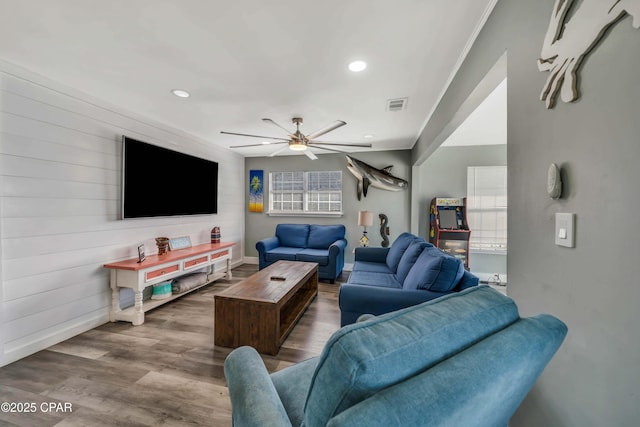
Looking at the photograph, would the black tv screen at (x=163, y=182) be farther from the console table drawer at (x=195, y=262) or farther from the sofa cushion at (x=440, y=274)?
the sofa cushion at (x=440, y=274)

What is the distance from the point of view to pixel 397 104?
2.89 m

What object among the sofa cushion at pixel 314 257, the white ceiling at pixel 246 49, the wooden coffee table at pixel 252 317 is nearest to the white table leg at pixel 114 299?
the wooden coffee table at pixel 252 317

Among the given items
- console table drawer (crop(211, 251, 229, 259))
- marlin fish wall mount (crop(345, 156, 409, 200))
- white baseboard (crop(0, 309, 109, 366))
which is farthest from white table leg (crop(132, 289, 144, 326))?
marlin fish wall mount (crop(345, 156, 409, 200))

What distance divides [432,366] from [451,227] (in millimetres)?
4625

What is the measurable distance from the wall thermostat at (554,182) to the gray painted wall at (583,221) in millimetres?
25

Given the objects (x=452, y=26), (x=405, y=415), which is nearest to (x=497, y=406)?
(x=405, y=415)

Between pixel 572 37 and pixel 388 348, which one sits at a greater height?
pixel 572 37

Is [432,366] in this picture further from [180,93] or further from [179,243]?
[179,243]

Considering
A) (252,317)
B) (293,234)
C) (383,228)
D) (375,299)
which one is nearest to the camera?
(375,299)

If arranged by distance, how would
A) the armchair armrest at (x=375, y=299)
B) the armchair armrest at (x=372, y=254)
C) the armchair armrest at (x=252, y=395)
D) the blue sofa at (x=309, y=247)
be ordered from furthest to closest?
1. the blue sofa at (x=309, y=247)
2. the armchair armrest at (x=372, y=254)
3. the armchair armrest at (x=375, y=299)
4. the armchair armrest at (x=252, y=395)

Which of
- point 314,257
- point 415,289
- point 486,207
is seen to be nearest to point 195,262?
point 314,257

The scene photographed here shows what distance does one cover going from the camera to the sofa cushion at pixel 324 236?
4.95 meters

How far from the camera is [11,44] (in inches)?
73.8

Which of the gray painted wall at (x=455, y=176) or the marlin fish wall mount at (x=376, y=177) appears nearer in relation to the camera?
the gray painted wall at (x=455, y=176)
